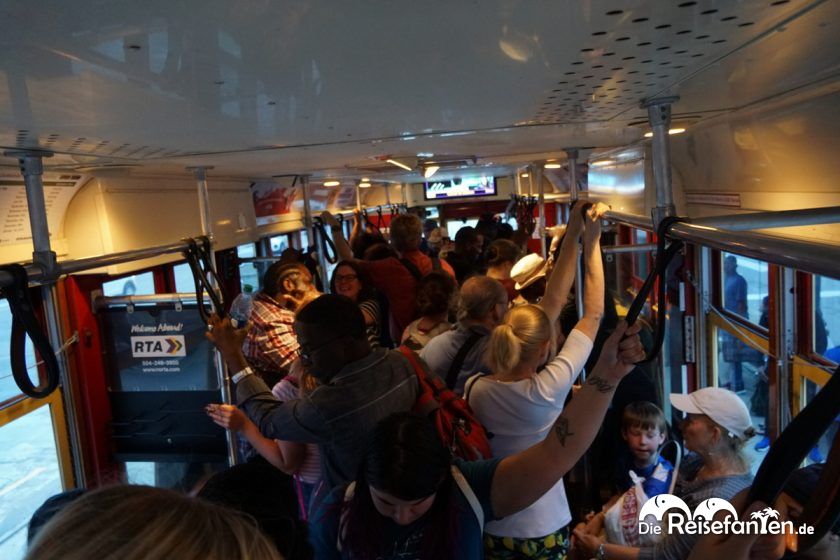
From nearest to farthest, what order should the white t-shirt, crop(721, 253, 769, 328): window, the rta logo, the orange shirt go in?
the rta logo < the white t-shirt < the orange shirt < crop(721, 253, 769, 328): window

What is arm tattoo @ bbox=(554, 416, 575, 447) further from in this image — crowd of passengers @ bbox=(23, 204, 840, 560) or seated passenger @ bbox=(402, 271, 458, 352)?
seated passenger @ bbox=(402, 271, 458, 352)

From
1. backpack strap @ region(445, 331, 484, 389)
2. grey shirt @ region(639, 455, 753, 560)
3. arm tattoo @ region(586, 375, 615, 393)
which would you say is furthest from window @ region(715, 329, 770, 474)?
arm tattoo @ region(586, 375, 615, 393)

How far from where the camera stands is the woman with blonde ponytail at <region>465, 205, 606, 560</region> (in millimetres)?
2150

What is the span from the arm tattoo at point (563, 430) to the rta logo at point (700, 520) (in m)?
0.39

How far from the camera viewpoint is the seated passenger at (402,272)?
4.11 meters

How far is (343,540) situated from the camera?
5.22 feet

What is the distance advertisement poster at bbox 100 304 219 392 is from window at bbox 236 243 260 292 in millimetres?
2389

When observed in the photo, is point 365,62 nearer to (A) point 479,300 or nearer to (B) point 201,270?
(A) point 479,300

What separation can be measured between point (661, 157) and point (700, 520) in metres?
1.41

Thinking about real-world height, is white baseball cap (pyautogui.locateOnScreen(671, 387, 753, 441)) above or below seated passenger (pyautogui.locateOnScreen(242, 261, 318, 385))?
below

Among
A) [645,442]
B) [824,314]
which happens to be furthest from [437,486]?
[824,314]

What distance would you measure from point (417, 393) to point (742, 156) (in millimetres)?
2301

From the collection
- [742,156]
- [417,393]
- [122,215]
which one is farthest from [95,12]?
[122,215]

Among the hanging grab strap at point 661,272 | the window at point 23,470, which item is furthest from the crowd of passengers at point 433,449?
the window at point 23,470
